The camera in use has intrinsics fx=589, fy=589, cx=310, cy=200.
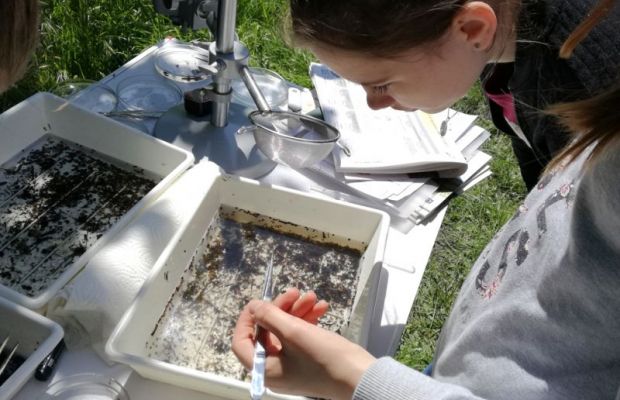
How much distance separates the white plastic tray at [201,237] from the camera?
65 centimetres

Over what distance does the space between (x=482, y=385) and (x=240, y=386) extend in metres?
0.25

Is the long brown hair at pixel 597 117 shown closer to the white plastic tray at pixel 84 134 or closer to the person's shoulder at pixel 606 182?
the person's shoulder at pixel 606 182

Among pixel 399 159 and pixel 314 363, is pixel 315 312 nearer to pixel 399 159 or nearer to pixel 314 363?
pixel 314 363

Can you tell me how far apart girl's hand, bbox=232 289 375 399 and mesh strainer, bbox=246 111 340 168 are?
0.36 m

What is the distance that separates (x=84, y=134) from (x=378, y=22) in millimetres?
605

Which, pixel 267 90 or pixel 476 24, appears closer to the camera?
pixel 476 24

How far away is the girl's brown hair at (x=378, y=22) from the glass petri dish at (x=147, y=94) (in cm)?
59

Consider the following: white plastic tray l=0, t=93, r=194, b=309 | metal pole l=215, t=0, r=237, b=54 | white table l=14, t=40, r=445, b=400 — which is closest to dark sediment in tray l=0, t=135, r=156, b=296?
white plastic tray l=0, t=93, r=194, b=309

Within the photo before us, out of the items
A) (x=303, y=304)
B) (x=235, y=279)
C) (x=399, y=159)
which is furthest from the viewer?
(x=399, y=159)

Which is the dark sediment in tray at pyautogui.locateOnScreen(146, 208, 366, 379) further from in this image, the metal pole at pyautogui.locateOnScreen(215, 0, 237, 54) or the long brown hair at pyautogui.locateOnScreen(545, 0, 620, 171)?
the long brown hair at pyautogui.locateOnScreen(545, 0, 620, 171)

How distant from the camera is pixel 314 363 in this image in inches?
24.5

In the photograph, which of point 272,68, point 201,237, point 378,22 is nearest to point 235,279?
point 201,237

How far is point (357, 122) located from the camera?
3.90 feet

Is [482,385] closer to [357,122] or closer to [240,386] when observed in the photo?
[240,386]
